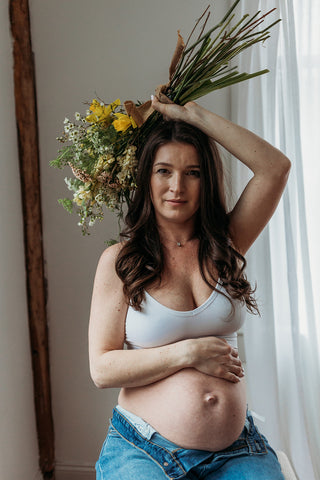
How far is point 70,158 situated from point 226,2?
3.58 feet

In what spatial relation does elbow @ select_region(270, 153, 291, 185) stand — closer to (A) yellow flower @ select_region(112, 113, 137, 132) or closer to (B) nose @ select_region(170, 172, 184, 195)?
(B) nose @ select_region(170, 172, 184, 195)

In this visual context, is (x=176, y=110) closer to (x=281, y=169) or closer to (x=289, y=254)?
(x=281, y=169)

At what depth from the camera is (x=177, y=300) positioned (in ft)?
4.69

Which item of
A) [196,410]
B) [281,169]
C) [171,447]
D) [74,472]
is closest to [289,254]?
[281,169]

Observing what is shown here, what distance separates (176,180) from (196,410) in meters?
0.65

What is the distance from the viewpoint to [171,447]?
137 centimetres

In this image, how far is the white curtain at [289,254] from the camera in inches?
54.9

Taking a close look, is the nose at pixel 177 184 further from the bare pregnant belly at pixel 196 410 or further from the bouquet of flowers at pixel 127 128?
the bare pregnant belly at pixel 196 410

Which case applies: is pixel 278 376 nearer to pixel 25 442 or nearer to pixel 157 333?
pixel 157 333

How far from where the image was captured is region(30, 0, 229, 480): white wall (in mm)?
2162

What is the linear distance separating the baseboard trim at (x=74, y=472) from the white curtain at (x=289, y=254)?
0.95 m

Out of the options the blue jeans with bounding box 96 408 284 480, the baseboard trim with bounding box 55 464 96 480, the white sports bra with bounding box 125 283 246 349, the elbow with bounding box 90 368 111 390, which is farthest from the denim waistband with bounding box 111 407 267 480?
the baseboard trim with bounding box 55 464 96 480

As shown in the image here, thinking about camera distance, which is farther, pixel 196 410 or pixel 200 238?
pixel 200 238

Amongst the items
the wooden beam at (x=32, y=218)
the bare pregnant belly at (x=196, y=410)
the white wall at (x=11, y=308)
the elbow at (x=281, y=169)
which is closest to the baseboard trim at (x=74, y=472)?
the wooden beam at (x=32, y=218)
